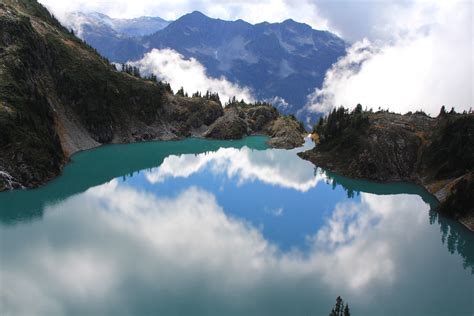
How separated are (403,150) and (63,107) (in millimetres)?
106771

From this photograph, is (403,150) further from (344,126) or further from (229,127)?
(229,127)

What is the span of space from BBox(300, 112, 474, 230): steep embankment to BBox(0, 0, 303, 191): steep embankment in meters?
Answer: 35.8

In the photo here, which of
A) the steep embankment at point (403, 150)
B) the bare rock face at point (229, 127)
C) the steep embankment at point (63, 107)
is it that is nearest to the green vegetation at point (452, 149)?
the steep embankment at point (403, 150)

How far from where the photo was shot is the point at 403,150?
357 ft

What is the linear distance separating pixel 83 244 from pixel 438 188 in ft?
264

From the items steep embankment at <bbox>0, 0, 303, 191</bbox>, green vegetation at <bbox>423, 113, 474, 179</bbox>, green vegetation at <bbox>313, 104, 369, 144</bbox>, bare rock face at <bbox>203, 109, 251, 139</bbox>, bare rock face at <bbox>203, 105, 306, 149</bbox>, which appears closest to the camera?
steep embankment at <bbox>0, 0, 303, 191</bbox>

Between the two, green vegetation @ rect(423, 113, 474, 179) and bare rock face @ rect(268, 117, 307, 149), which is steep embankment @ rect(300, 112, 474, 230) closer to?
green vegetation @ rect(423, 113, 474, 179)

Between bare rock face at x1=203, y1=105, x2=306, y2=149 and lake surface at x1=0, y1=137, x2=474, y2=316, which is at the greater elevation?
bare rock face at x1=203, y1=105, x2=306, y2=149

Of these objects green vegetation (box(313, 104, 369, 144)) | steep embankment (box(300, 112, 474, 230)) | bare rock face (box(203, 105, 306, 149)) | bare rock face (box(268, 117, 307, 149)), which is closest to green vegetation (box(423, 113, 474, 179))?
steep embankment (box(300, 112, 474, 230))

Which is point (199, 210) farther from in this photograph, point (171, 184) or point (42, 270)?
point (42, 270)

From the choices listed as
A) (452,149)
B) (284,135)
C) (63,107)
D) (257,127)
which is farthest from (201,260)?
(257,127)

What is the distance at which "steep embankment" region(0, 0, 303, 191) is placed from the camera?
269 feet

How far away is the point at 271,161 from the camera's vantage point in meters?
128

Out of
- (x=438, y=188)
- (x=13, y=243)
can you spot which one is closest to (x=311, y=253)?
(x=13, y=243)
